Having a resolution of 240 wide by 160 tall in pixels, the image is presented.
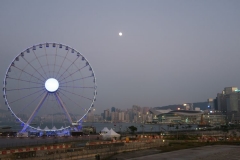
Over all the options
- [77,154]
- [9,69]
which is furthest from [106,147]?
[9,69]

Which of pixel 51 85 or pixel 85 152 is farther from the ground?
pixel 51 85

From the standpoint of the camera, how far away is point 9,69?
192ft

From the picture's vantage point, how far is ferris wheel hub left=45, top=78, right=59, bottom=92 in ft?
195

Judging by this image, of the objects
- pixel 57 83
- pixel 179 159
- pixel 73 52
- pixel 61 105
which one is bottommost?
pixel 179 159

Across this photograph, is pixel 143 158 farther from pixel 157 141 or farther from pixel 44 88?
pixel 44 88

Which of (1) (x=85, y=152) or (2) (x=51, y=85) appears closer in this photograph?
(1) (x=85, y=152)

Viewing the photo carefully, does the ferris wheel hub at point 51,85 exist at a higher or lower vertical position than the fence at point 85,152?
higher

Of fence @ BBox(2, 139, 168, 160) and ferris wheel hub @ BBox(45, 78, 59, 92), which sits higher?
ferris wheel hub @ BBox(45, 78, 59, 92)

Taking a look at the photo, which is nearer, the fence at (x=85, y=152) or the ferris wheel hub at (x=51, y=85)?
the fence at (x=85, y=152)

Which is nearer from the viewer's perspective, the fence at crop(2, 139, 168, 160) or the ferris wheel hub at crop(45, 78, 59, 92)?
the fence at crop(2, 139, 168, 160)

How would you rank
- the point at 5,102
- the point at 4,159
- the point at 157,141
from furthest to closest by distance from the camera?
the point at 5,102
the point at 157,141
the point at 4,159

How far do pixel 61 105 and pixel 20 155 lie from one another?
119 ft

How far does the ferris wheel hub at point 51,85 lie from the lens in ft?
195

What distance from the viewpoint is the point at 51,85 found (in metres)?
59.7
